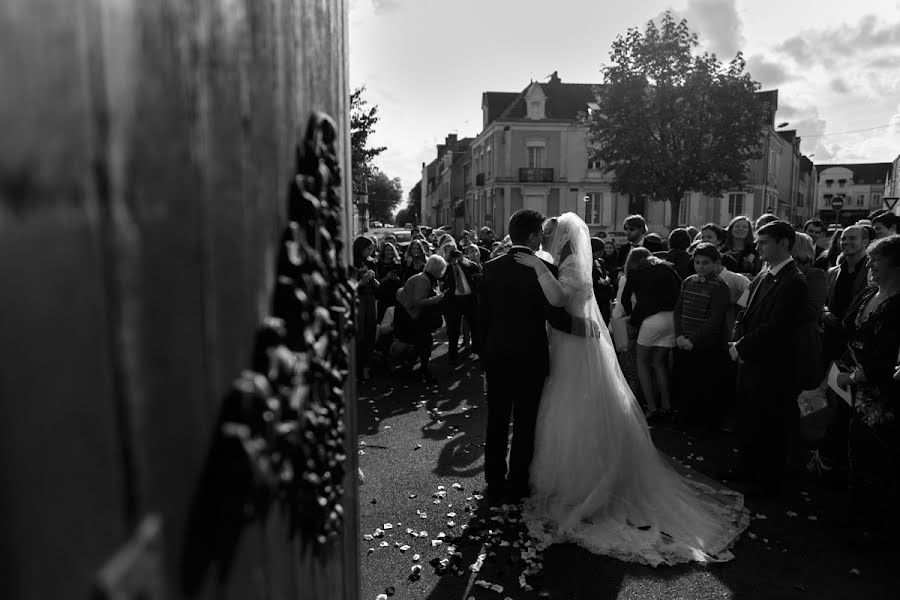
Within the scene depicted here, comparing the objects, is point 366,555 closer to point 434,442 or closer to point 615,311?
point 434,442

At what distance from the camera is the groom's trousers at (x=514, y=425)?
468cm

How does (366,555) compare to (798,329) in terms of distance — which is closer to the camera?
(366,555)

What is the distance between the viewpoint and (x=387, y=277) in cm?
964

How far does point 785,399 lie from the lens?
490 cm

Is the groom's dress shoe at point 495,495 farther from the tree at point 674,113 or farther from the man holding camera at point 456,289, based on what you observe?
the tree at point 674,113

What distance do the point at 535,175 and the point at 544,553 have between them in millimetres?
42769

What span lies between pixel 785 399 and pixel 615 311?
108 inches

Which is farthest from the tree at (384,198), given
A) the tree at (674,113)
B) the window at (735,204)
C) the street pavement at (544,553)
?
the street pavement at (544,553)

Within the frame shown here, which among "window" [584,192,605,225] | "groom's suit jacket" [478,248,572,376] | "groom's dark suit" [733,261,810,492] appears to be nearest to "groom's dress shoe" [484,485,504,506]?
"groom's suit jacket" [478,248,572,376]

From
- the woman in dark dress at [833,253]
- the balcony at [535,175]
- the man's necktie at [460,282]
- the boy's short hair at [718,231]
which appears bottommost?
the man's necktie at [460,282]

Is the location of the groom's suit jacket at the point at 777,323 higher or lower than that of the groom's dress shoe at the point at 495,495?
higher

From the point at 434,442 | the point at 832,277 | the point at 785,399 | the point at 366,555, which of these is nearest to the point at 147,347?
the point at 366,555

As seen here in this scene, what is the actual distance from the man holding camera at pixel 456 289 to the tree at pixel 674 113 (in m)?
17.8

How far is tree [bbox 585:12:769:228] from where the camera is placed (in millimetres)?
24625
